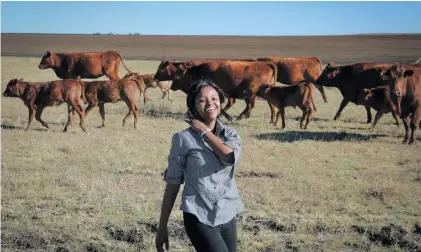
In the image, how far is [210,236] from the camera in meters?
3.46

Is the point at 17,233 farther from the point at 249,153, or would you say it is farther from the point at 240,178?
the point at 249,153

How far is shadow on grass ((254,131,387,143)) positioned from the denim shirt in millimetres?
8160

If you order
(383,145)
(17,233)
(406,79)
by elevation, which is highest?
(406,79)

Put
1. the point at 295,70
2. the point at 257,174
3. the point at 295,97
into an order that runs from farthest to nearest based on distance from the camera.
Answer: the point at 295,70 < the point at 295,97 < the point at 257,174

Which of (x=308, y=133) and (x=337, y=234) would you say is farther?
(x=308, y=133)

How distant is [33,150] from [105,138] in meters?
1.66

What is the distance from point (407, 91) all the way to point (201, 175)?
30.4 feet

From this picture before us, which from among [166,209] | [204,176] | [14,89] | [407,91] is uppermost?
[407,91]

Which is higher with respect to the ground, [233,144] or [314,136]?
[233,144]

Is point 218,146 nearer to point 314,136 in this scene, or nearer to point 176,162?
point 176,162

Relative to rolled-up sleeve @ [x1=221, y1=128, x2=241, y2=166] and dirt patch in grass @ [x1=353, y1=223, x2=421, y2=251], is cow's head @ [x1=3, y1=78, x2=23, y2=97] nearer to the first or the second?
dirt patch in grass @ [x1=353, y1=223, x2=421, y2=251]

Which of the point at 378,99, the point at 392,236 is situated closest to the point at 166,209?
the point at 392,236

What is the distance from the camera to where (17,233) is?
6125mm

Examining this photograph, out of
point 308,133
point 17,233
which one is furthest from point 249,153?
point 17,233
